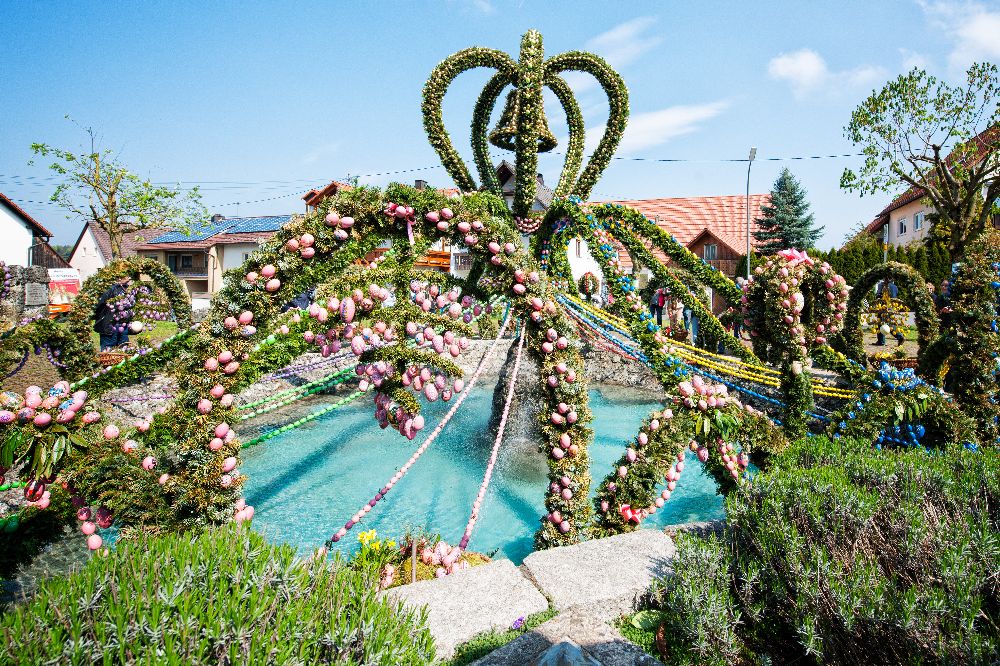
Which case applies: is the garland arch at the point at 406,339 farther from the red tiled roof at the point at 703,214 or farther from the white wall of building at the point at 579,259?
the red tiled roof at the point at 703,214

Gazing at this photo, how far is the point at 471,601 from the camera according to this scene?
2.93 meters

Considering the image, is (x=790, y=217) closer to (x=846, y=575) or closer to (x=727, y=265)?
(x=727, y=265)

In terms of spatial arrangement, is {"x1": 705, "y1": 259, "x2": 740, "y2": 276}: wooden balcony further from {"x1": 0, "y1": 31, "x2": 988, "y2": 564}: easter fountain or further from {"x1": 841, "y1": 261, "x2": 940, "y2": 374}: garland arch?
{"x1": 0, "y1": 31, "x2": 988, "y2": 564}: easter fountain

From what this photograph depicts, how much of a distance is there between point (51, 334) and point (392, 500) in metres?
4.39

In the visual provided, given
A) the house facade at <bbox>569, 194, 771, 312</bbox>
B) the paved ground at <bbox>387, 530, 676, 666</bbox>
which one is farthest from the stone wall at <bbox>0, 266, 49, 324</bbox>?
the house facade at <bbox>569, 194, 771, 312</bbox>

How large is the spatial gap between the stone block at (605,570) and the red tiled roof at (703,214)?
33.9m

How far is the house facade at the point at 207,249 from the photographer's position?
4181 centimetres

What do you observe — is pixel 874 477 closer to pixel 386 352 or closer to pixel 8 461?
pixel 386 352

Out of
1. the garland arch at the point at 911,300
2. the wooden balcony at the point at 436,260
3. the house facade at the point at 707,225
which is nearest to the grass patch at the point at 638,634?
the garland arch at the point at 911,300

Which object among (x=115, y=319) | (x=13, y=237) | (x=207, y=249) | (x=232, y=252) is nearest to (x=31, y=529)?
(x=115, y=319)

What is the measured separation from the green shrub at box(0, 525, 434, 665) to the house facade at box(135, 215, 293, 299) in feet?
139

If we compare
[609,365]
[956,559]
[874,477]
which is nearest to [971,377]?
[874,477]

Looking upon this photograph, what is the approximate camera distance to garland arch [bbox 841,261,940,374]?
6.79m

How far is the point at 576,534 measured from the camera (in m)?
4.54
